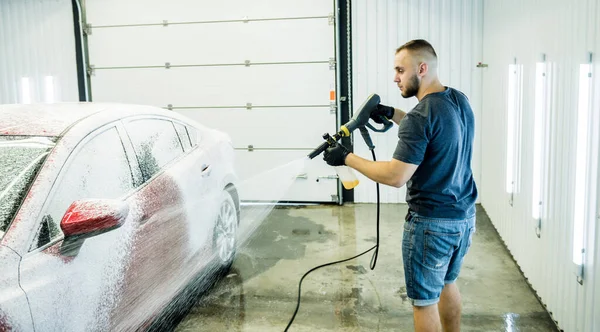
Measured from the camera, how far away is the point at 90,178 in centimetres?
279

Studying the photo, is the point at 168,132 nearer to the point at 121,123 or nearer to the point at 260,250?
the point at 121,123

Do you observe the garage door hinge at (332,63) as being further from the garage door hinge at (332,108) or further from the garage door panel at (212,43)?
the garage door hinge at (332,108)

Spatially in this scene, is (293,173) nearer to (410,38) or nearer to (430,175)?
(410,38)

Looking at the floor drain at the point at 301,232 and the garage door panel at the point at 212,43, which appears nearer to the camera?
the floor drain at the point at 301,232

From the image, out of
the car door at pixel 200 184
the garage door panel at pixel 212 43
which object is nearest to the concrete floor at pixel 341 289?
the car door at pixel 200 184

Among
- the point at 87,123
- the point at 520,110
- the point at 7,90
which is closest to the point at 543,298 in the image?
the point at 520,110

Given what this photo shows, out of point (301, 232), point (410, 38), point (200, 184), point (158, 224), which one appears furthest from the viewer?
point (410, 38)

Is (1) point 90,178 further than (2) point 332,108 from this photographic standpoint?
No

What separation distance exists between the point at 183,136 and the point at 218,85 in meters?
A: 3.80

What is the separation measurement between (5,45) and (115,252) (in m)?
6.88

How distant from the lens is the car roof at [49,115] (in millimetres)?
2844

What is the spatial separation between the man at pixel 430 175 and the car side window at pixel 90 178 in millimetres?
1307

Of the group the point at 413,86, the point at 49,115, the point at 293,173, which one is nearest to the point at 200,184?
the point at 49,115

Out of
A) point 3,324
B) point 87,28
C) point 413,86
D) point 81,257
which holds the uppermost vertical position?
point 87,28
